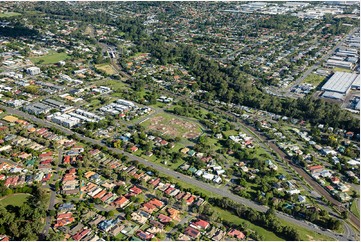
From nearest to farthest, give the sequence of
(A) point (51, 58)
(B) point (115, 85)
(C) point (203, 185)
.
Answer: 1. (C) point (203, 185)
2. (B) point (115, 85)
3. (A) point (51, 58)

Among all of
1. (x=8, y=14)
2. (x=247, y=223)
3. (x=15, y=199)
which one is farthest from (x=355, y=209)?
(x=8, y=14)

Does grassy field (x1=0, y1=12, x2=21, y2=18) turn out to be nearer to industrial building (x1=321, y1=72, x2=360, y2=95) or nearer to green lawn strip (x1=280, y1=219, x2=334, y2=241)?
industrial building (x1=321, y1=72, x2=360, y2=95)

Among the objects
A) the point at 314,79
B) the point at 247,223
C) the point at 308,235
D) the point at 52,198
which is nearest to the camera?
the point at 308,235

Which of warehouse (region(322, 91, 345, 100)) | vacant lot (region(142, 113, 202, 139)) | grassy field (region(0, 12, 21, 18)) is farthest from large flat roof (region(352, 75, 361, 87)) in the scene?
grassy field (region(0, 12, 21, 18))

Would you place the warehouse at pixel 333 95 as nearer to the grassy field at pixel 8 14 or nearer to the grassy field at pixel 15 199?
the grassy field at pixel 15 199

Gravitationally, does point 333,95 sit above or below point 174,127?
above

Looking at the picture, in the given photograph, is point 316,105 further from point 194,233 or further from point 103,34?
point 103,34

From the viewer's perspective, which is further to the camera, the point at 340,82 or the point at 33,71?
the point at 33,71

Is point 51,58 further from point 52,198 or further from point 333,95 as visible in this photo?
point 333,95

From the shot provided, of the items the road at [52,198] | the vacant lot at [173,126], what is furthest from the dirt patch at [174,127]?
the road at [52,198]
